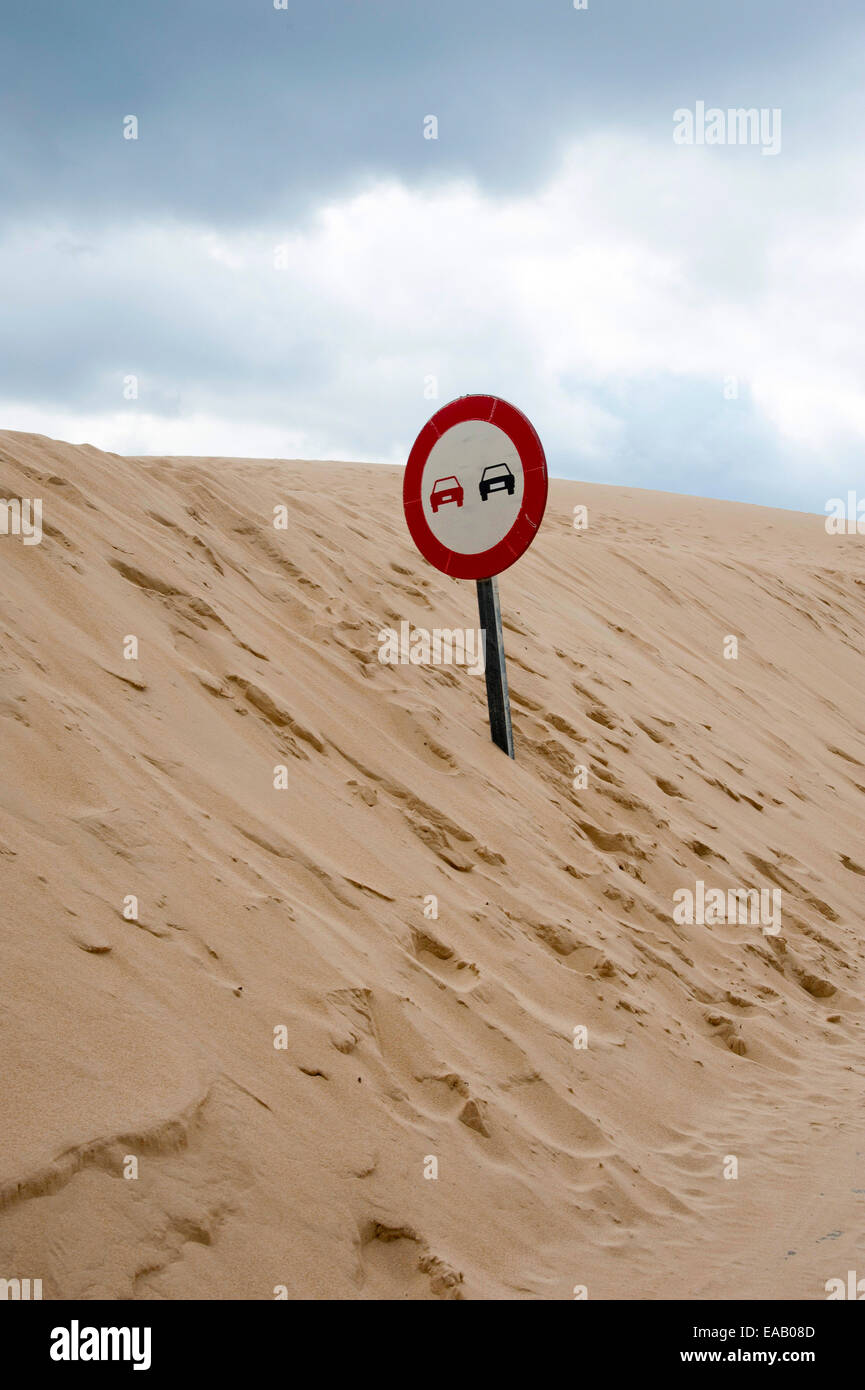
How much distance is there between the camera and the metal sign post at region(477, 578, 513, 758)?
520 cm

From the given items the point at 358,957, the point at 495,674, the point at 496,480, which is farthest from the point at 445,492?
the point at 358,957

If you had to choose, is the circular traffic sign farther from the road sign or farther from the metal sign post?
the metal sign post

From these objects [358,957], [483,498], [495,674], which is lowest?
[358,957]

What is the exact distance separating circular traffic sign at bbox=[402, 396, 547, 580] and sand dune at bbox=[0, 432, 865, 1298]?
653 mm

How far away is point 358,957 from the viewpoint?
3.23 m

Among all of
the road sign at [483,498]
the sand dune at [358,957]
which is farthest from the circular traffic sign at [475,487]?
the sand dune at [358,957]

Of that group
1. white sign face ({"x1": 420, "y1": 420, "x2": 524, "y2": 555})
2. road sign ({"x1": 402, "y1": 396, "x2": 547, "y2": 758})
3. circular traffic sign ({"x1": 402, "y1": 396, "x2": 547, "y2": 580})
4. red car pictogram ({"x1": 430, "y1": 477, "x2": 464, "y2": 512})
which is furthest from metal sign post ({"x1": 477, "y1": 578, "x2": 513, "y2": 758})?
Result: red car pictogram ({"x1": 430, "y1": 477, "x2": 464, "y2": 512})

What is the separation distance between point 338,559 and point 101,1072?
4.24 m

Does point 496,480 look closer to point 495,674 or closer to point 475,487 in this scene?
point 475,487

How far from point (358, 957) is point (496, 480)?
269 centimetres

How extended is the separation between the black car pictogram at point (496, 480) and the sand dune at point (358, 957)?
97 cm

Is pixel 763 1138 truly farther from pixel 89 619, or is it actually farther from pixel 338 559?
pixel 338 559
